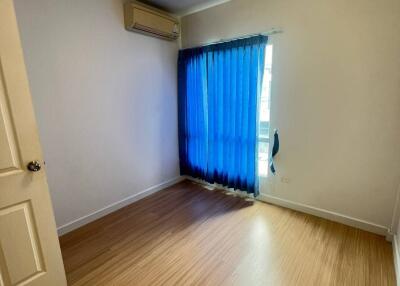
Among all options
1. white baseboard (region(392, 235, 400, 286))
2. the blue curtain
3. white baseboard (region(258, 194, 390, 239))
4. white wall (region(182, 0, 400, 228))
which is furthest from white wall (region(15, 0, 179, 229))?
white baseboard (region(392, 235, 400, 286))

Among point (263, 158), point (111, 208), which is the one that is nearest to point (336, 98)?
point (263, 158)

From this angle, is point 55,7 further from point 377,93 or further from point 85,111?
point 377,93

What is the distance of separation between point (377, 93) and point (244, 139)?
1418 millimetres

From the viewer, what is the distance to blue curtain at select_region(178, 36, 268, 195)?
2680 mm

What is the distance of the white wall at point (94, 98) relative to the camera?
205 centimetres

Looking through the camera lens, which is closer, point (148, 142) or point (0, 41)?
point (0, 41)

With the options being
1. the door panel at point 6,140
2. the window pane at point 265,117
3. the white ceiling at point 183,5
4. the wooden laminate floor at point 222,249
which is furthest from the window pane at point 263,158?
the door panel at point 6,140

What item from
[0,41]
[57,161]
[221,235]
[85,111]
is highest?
[0,41]

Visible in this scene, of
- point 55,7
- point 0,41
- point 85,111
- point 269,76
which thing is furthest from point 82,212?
point 269,76

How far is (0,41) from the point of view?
1.24 meters

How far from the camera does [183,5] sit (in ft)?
9.54

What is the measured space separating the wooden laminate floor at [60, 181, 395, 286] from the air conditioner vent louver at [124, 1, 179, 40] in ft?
7.51

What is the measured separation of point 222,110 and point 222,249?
1.72m

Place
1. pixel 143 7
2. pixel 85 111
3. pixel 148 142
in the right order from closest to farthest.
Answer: pixel 85 111 < pixel 143 7 < pixel 148 142
